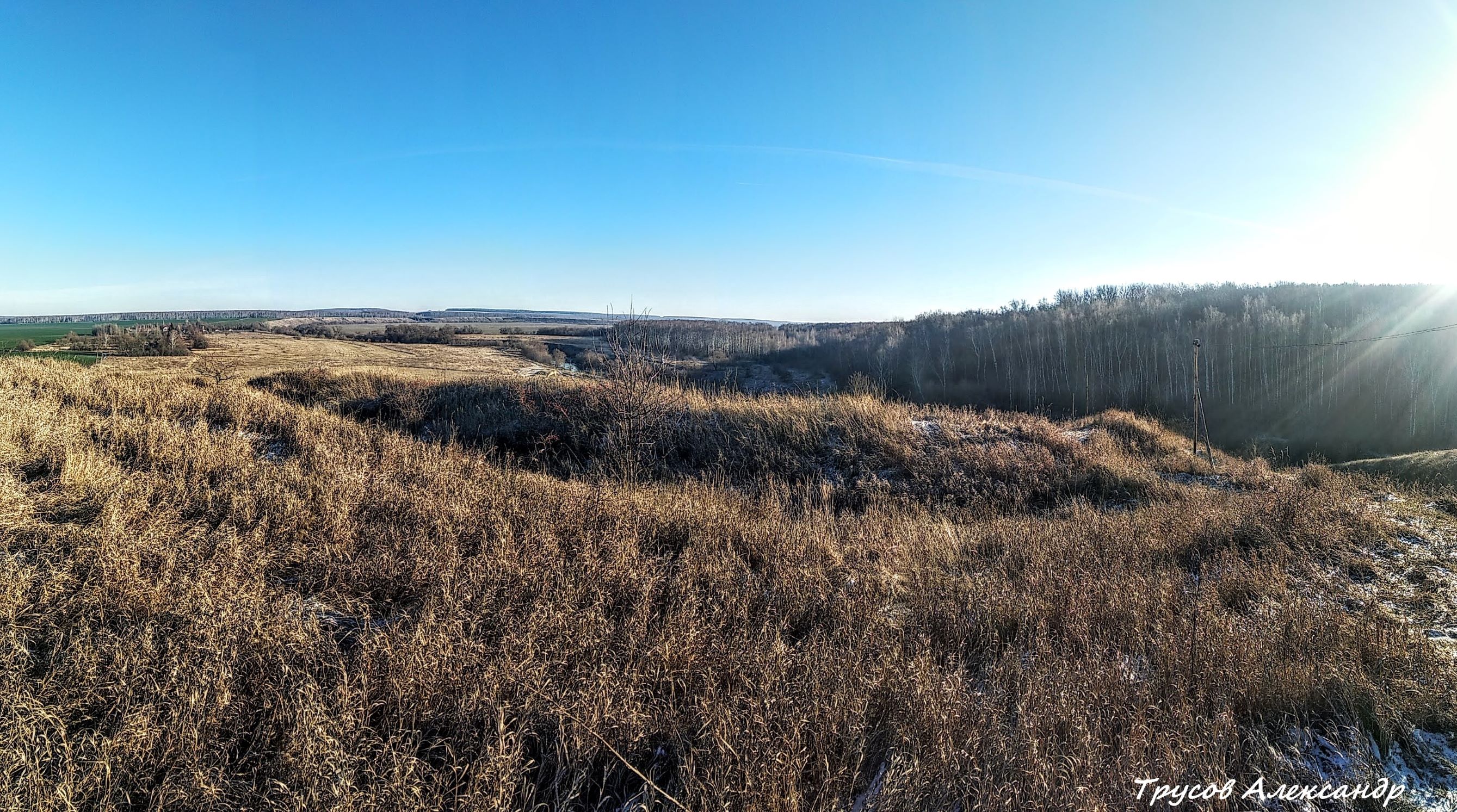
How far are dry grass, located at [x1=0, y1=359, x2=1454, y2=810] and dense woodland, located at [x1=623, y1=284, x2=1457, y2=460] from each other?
19.7m

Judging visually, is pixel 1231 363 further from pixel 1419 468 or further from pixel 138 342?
pixel 138 342

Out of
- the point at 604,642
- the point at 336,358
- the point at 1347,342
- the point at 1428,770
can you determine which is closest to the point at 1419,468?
the point at 1428,770

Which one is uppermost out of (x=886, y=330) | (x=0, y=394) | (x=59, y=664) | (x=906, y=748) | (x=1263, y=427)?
(x=886, y=330)

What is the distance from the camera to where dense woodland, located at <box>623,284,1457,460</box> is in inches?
1368

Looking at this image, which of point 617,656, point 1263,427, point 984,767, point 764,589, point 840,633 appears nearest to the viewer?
point 984,767

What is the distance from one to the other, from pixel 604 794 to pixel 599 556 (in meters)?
2.09

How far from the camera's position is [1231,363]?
41.7 metres

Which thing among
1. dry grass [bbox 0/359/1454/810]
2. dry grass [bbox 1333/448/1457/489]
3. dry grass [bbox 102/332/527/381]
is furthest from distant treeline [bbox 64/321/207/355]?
dry grass [bbox 1333/448/1457/489]

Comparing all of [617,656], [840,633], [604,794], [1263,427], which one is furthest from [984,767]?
[1263,427]

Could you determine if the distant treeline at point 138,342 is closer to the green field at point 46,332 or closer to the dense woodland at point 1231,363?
the green field at point 46,332

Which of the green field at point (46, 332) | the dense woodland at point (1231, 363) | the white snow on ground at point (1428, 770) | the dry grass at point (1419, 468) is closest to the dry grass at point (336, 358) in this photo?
the green field at point (46, 332)

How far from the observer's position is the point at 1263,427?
123 feet

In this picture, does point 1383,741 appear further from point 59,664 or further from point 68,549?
point 68,549

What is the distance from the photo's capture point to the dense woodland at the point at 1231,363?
34750 mm
